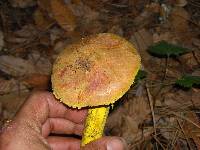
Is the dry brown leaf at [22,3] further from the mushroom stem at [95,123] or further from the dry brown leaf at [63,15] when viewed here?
the mushroom stem at [95,123]

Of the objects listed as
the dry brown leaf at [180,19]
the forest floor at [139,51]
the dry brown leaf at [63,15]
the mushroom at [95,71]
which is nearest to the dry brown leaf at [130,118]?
the forest floor at [139,51]

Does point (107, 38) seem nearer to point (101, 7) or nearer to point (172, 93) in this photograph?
point (172, 93)

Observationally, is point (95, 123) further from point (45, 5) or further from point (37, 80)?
point (45, 5)

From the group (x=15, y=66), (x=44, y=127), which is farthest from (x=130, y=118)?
(x=15, y=66)

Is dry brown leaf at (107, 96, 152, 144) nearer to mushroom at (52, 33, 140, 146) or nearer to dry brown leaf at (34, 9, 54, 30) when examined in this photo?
mushroom at (52, 33, 140, 146)

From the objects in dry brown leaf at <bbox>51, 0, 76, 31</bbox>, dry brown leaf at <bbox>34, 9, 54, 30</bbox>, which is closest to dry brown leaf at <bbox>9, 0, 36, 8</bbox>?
dry brown leaf at <bbox>34, 9, 54, 30</bbox>

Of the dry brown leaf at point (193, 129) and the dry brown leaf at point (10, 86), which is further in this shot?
the dry brown leaf at point (10, 86)

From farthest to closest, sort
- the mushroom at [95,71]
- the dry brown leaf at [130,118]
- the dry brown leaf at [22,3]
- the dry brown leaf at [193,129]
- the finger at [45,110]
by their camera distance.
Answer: the dry brown leaf at [22,3] < the dry brown leaf at [130,118] < the dry brown leaf at [193,129] < the finger at [45,110] < the mushroom at [95,71]

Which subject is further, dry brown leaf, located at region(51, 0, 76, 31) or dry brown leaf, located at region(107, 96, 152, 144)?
dry brown leaf, located at region(51, 0, 76, 31)
